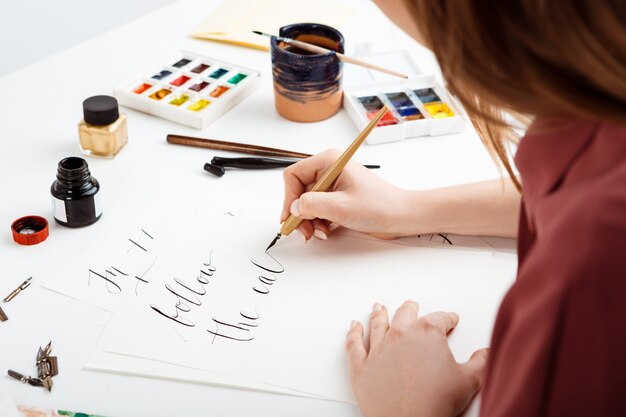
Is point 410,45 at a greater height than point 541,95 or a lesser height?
lesser

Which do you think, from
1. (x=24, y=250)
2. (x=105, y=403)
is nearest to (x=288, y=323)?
(x=105, y=403)

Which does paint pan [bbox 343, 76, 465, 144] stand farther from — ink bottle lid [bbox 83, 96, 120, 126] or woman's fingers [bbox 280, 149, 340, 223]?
ink bottle lid [bbox 83, 96, 120, 126]

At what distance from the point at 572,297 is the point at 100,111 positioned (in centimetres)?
76

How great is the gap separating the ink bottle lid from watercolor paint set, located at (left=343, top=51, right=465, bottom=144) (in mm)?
371

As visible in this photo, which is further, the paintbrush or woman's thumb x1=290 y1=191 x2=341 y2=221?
Answer: the paintbrush

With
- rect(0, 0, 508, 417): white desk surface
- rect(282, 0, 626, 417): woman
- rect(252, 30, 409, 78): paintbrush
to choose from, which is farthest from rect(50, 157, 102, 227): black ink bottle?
rect(282, 0, 626, 417): woman

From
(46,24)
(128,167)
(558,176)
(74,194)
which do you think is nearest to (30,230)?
(74,194)

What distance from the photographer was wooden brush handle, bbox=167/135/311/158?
111 cm

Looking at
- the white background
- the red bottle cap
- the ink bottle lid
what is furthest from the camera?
the white background

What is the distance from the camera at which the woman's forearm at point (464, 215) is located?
95 cm

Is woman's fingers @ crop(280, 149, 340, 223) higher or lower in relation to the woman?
lower

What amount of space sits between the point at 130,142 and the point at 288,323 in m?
0.46

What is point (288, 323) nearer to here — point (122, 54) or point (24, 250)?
point (24, 250)

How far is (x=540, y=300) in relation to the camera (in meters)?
0.49
